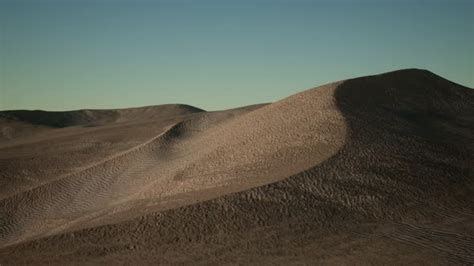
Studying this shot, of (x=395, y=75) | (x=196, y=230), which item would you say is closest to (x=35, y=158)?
(x=196, y=230)

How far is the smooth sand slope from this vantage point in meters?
13.4

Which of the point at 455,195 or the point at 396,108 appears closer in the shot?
the point at 455,195

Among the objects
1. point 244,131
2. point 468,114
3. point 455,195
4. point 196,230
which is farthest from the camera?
point 468,114

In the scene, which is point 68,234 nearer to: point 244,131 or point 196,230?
point 196,230

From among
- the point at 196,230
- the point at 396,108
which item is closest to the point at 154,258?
the point at 196,230

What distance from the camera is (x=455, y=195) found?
54.3ft

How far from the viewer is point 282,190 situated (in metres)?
16.4

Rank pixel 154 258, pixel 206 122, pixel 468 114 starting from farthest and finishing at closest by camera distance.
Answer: pixel 206 122 → pixel 468 114 → pixel 154 258

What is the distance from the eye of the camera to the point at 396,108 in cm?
2570

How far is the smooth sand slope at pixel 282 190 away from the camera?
13383 millimetres

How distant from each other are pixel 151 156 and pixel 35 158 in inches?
345

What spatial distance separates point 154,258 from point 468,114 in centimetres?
2104

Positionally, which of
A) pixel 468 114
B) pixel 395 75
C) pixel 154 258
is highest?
pixel 395 75

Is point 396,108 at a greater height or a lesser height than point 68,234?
greater
